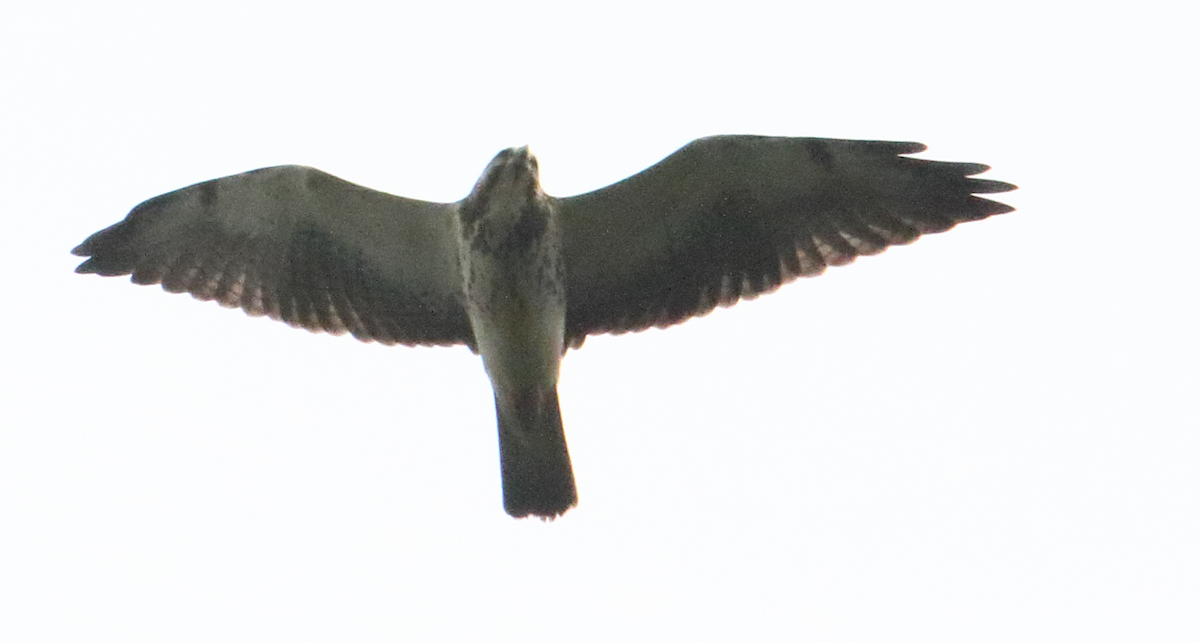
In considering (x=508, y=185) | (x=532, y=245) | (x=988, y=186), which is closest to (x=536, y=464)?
(x=532, y=245)

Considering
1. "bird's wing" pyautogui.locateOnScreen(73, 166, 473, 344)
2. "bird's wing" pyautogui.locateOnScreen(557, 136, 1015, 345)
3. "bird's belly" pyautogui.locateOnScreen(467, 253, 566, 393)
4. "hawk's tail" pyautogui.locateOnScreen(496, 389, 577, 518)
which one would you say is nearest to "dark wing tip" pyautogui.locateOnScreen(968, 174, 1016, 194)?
"bird's wing" pyautogui.locateOnScreen(557, 136, 1015, 345)

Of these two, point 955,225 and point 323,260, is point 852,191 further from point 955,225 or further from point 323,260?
point 323,260

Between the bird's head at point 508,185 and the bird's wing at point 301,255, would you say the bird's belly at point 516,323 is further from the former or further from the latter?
the bird's wing at point 301,255

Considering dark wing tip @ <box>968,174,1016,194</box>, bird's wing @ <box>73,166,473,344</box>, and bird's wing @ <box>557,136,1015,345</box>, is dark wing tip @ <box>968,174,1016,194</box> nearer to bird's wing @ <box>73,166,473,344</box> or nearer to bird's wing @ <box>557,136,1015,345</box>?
bird's wing @ <box>557,136,1015,345</box>

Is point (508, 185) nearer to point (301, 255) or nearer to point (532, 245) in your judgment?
point (532, 245)

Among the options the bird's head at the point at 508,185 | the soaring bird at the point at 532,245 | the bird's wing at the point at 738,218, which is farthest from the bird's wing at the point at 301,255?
the bird's wing at the point at 738,218

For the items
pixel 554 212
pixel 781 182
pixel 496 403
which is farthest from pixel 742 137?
pixel 496 403

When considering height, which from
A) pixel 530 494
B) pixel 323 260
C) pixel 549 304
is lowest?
pixel 530 494
